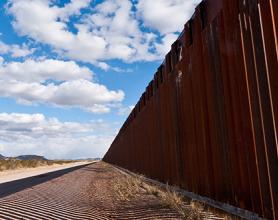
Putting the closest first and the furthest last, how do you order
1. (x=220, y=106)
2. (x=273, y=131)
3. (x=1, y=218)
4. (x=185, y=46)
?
1. (x=273, y=131)
2. (x=220, y=106)
3. (x=1, y=218)
4. (x=185, y=46)

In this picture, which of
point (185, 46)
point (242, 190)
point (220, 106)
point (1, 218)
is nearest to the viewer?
point (242, 190)

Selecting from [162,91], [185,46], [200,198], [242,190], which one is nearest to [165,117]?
[162,91]

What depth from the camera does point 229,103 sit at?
5402 millimetres

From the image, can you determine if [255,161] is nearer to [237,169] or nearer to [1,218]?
[237,169]

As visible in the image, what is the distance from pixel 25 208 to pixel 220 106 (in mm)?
4984

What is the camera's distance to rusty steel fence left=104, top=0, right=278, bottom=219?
4.36m

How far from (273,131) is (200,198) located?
3242 millimetres

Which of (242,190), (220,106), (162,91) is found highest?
(162,91)

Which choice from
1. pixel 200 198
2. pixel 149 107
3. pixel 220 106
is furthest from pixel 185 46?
pixel 149 107

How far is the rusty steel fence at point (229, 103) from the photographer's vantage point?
4.36 metres

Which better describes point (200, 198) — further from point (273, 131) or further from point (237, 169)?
point (273, 131)

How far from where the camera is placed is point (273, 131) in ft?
14.0

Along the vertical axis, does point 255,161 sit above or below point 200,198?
above

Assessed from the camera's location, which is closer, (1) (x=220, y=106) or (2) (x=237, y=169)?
(2) (x=237, y=169)
